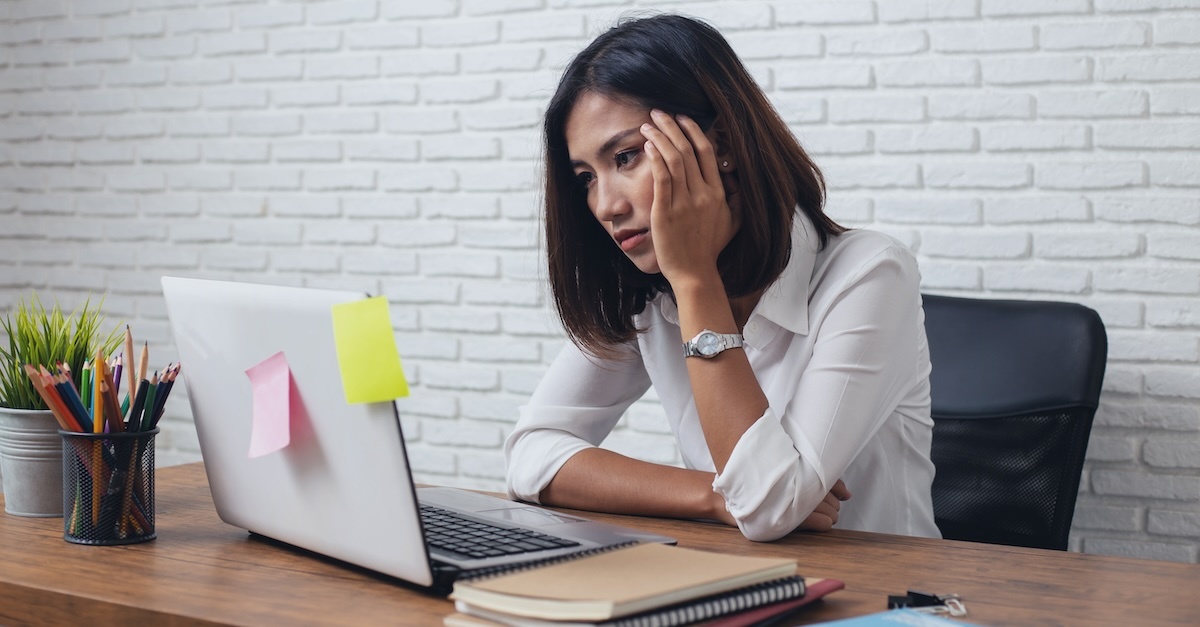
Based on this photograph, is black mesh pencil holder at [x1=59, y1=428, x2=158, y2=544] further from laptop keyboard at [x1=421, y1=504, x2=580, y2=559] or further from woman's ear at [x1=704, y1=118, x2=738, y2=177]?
woman's ear at [x1=704, y1=118, x2=738, y2=177]

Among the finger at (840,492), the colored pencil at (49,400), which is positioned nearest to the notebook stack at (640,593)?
the finger at (840,492)

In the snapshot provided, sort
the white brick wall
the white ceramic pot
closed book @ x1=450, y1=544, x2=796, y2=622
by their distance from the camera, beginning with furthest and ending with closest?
the white brick wall, the white ceramic pot, closed book @ x1=450, y1=544, x2=796, y2=622

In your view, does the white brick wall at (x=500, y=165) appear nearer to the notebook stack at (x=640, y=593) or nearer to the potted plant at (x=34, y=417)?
the potted plant at (x=34, y=417)

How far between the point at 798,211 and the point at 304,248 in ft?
5.97

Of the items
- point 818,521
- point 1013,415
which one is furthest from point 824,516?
point 1013,415

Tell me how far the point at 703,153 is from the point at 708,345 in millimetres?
278

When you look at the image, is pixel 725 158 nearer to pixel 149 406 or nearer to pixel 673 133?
pixel 673 133

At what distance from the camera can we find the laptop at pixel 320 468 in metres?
0.93

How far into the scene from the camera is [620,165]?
1.51 metres

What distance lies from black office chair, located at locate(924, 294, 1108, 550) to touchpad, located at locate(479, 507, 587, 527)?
2.99ft

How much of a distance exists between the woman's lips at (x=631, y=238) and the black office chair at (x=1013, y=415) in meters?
0.72

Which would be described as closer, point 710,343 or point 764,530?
point 764,530

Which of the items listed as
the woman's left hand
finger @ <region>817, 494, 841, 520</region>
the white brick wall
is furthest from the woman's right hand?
the white brick wall

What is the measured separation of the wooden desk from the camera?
904 mm
